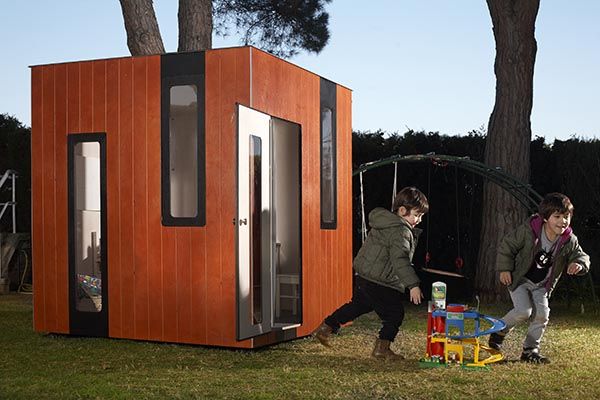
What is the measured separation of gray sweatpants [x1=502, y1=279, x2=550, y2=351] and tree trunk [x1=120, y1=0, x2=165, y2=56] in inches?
197

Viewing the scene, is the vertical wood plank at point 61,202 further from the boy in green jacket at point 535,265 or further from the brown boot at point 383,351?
the boy in green jacket at point 535,265

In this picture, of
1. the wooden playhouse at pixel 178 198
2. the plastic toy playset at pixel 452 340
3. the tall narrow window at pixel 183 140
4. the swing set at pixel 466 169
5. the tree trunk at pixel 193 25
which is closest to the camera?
the plastic toy playset at pixel 452 340

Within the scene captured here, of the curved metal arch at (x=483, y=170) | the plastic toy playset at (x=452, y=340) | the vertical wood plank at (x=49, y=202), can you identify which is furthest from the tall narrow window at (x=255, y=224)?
the curved metal arch at (x=483, y=170)

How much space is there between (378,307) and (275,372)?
980 mm

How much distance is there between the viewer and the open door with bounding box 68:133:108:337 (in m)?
7.14

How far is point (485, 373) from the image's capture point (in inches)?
228

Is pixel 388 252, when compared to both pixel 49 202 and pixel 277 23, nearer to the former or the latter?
pixel 49 202

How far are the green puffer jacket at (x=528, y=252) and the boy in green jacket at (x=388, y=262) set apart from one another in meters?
0.60

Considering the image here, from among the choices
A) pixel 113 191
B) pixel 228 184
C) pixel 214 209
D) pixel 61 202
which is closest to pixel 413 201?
pixel 228 184

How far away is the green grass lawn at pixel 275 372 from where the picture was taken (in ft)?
16.8

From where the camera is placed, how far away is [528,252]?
6.32 metres

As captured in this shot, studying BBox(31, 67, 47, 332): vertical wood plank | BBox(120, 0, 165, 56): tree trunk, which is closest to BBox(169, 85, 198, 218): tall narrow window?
BBox(31, 67, 47, 332): vertical wood plank

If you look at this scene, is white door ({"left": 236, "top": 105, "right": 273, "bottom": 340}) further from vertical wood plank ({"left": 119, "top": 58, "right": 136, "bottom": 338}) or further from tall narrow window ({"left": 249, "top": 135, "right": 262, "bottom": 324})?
vertical wood plank ({"left": 119, "top": 58, "right": 136, "bottom": 338})

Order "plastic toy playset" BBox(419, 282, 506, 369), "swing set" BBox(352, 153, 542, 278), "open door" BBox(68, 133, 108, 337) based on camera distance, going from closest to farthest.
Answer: "plastic toy playset" BBox(419, 282, 506, 369) → "open door" BBox(68, 133, 108, 337) → "swing set" BBox(352, 153, 542, 278)
